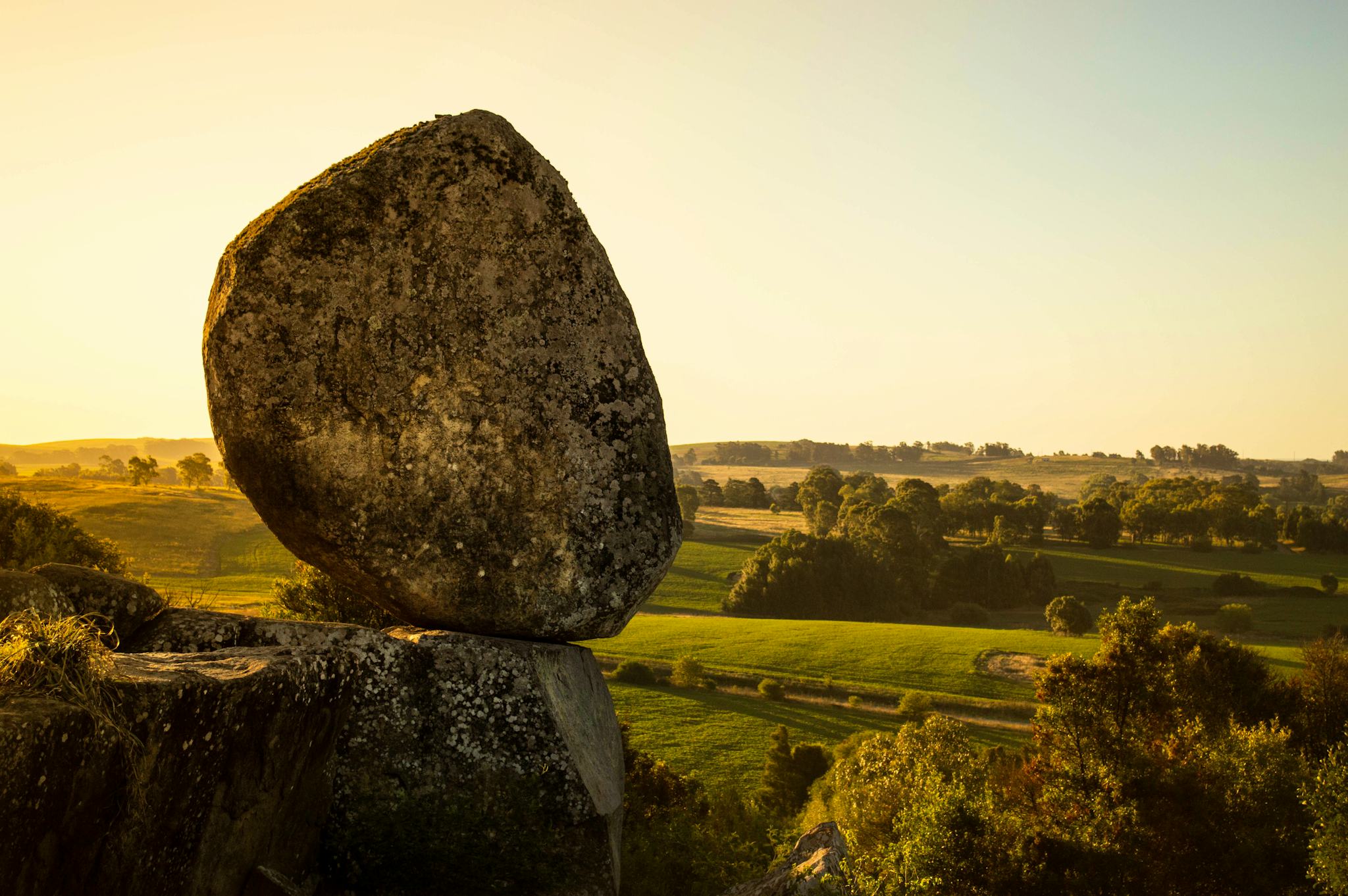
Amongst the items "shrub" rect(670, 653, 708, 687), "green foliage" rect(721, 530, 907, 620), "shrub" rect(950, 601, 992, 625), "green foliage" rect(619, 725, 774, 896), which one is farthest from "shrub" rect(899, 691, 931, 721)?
"shrub" rect(950, 601, 992, 625)

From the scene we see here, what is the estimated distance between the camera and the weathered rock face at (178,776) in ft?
19.2

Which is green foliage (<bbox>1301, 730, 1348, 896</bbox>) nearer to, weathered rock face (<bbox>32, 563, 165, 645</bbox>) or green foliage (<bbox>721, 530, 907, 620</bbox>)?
weathered rock face (<bbox>32, 563, 165, 645</bbox>)

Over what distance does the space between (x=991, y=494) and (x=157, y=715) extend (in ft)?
483

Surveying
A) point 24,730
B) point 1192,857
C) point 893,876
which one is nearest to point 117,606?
point 24,730

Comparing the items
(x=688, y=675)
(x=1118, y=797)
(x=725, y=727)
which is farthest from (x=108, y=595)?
(x=688, y=675)

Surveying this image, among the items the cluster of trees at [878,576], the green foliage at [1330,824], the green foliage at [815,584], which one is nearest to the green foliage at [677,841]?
the green foliage at [1330,824]

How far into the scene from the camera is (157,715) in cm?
686

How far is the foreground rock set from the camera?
11.3 meters

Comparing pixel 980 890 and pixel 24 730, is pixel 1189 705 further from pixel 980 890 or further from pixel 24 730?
pixel 24 730

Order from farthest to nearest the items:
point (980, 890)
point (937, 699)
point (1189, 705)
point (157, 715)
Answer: point (937, 699), point (1189, 705), point (980, 890), point (157, 715)

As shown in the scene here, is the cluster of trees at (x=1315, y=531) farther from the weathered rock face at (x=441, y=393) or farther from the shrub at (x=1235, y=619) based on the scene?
the weathered rock face at (x=441, y=393)

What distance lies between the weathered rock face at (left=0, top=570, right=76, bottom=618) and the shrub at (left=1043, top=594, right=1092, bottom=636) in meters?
80.3

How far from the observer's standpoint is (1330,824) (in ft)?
70.4

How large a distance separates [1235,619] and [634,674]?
5264cm
